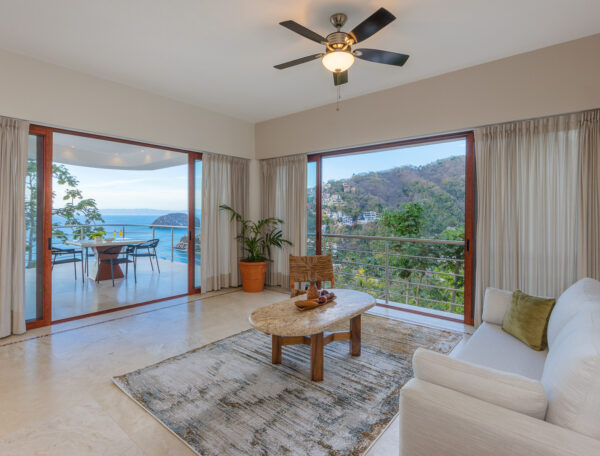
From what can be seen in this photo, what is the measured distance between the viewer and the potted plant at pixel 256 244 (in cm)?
516

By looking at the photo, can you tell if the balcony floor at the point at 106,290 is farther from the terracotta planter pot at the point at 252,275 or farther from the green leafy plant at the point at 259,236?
the green leafy plant at the point at 259,236

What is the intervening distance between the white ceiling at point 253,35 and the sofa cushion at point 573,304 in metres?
2.13

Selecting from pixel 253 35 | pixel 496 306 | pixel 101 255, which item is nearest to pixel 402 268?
pixel 496 306

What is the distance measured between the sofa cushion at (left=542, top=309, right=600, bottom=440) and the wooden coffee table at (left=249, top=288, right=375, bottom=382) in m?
1.31

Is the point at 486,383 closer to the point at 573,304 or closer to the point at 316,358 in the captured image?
the point at 573,304

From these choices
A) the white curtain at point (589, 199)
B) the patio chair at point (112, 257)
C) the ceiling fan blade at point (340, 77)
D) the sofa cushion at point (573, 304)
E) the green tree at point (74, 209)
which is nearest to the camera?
the sofa cushion at point (573, 304)

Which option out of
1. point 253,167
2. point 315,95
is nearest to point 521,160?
point 315,95

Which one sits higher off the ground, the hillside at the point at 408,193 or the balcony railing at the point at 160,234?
the hillside at the point at 408,193

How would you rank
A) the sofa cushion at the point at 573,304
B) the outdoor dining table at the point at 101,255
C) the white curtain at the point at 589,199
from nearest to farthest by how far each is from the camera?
the sofa cushion at the point at 573,304 < the white curtain at the point at 589,199 < the outdoor dining table at the point at 101,255

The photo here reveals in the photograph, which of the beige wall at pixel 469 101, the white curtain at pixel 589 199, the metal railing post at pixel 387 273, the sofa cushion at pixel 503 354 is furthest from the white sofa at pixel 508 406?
the metal railing post at pixel 387 273

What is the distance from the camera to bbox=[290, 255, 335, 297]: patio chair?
11.2 feet

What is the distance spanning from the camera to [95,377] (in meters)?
2.48

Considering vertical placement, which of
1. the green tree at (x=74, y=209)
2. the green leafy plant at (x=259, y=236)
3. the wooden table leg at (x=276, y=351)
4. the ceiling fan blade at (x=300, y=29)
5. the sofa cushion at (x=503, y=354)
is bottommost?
the wooden table leg at (x=276, y=351)

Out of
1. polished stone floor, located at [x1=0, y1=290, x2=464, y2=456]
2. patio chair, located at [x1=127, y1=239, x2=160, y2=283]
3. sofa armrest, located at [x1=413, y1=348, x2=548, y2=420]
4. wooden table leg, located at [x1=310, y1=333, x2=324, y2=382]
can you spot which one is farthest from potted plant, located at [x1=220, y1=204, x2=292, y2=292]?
sofa armrest, located at [x1=413, y1=348, x2=548, y2=420]
